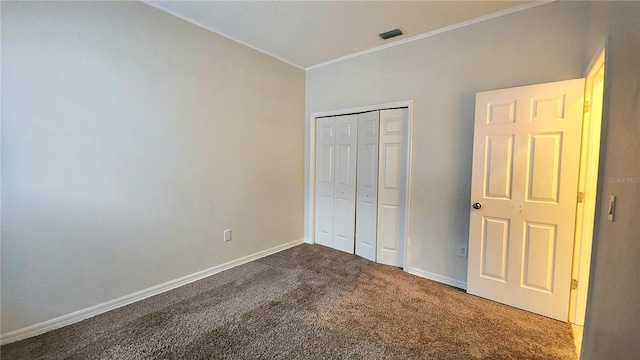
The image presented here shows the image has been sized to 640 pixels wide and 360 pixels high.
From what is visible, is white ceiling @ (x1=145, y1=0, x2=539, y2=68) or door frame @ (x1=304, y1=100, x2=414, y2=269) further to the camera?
door frame @ (x1=304, y1=100, x2=414, y2=269)

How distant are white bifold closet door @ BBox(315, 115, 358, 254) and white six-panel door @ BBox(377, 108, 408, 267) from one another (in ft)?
1.34

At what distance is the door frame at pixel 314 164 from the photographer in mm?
2834

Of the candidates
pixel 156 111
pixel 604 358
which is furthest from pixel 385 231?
pixel 156 111

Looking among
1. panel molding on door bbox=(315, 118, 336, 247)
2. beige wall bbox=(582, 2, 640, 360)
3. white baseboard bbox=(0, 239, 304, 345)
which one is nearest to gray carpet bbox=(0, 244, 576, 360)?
white baseboard bbox=(0, 239, 304, 345)

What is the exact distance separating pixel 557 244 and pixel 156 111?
3571 millimetres

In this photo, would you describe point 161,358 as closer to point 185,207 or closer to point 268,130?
point 185,207

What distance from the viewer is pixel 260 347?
5.60 ft

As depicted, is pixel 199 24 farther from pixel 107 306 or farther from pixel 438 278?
pixel 438 278

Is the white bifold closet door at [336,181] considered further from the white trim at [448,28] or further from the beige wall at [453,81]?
the white trim at [448,28]

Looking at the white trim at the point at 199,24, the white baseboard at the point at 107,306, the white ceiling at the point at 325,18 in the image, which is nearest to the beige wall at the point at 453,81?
the white ceiling at the point at 325,18

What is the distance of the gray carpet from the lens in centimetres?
166

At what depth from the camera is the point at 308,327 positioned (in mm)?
1906

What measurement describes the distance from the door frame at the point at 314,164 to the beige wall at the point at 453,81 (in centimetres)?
6

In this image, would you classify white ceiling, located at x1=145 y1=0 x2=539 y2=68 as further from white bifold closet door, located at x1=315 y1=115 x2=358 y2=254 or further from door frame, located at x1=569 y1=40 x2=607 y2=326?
door frame, located at x1=569 y1=40 x2=607 y2=326
